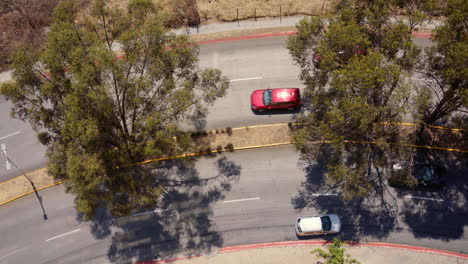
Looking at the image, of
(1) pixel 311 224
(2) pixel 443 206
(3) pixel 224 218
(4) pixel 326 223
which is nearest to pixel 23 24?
(3) pixel 224 218

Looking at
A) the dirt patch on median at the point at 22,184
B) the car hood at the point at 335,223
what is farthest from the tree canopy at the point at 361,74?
the dirt patch on median at the point at 22,184

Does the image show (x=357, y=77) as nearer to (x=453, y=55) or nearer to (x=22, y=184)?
(x=453, y=55)

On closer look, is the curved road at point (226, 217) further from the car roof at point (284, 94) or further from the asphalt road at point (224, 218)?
the car roof at point (284, 94)

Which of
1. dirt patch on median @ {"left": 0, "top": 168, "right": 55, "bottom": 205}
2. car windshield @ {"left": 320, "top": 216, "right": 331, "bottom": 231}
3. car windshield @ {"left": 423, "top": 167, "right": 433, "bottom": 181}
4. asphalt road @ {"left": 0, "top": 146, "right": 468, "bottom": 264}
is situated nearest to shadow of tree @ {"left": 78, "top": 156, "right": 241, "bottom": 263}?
asphalt road @ {"left": 0, "top": 146, "right": 468, "bottom": 264}

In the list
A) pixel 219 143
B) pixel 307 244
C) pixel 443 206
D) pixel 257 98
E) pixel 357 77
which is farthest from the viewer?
pixel 257 98

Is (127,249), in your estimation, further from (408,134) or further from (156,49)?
(408,134)

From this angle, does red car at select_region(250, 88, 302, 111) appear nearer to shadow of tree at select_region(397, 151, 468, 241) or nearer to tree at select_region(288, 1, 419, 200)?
tree at select_region(288, 1, 419, 200)
